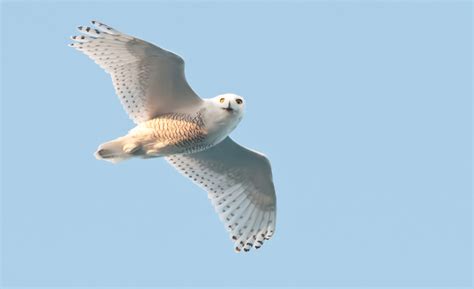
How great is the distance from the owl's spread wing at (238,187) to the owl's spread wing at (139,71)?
4.25 ft

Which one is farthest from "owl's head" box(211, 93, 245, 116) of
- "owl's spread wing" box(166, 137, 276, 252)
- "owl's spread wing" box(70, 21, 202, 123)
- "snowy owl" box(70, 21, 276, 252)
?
"owl's spread wing" box(166, 137, 276, 252)

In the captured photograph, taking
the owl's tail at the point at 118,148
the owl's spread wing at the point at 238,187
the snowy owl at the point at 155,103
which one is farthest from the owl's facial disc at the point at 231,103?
the owl's spread wing at the point at 238,187

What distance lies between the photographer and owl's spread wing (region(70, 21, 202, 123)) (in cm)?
1429

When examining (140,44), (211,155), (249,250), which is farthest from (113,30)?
(249,250)

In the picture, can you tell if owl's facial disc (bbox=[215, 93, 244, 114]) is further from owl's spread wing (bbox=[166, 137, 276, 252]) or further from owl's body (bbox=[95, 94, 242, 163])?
owl's spread wing (bbox=[166, 137, 276, 252])

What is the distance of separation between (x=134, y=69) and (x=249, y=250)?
3192 millimetres

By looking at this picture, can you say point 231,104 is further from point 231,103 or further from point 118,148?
point 118,148

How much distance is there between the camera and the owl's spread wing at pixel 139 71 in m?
14.3

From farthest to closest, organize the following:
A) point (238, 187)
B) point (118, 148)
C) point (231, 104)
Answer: point (238, 187)
point (118, 148)
point (231, 104)

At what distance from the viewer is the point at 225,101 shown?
14.2 m

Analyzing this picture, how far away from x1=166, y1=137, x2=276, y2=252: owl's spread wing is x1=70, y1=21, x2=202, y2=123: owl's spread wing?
51.0 inches

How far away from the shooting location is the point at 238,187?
1625cm

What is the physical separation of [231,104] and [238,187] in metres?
2.33

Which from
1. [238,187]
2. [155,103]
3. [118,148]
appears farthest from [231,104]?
[238,187]
